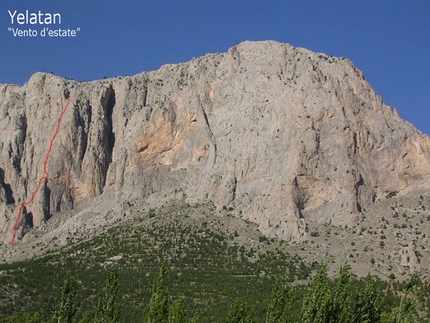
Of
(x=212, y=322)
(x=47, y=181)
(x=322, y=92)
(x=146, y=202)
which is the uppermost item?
(x=322, y=92)

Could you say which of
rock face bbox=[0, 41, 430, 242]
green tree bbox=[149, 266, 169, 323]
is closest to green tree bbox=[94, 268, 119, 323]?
green tree bbox=[149, 266, 169, 323]

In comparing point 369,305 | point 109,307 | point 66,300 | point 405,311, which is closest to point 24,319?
point 66,300

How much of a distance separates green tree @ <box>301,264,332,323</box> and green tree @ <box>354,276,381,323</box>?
4.11 metres

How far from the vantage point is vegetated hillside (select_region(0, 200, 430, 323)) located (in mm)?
73000

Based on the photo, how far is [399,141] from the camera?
99875mm

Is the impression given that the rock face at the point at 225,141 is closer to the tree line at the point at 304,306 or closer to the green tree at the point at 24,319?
the tree line at the point at 304,306

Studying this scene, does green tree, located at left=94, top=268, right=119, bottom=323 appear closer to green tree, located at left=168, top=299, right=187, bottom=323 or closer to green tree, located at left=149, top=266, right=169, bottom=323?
green tree, located at left=149, top=266, right=169, bottom=323

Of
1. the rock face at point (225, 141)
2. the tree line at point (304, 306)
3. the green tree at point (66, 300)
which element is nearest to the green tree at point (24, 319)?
the tree line at point (304, 306)

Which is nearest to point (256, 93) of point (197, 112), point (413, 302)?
point (197, 112)

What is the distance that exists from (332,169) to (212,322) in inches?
1488

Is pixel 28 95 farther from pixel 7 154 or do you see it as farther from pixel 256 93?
pixel 256 93

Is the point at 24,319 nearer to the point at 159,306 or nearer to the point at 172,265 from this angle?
the point at 159,306

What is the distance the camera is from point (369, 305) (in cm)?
5422

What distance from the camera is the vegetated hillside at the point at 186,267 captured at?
240 feet
